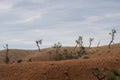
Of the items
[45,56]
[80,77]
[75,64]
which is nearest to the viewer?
[80,77]

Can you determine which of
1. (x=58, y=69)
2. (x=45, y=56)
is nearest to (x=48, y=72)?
(x=58, y=69)

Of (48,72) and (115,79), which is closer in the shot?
(115,79)

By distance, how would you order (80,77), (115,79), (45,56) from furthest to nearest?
(45,56)
(80,77)
(115,79)

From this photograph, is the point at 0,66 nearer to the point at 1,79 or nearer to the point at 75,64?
the point at 1,79

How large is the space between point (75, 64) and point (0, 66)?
1105cm

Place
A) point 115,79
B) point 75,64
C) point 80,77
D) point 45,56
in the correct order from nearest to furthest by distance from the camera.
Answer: point 115,79 < point 80,77 < point 75,64 < point 45,56

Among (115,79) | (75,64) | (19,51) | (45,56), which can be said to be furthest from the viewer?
(19,51)

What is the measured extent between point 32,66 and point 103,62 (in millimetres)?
10236

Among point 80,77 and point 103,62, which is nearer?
point 80,77

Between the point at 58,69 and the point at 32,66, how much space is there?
4343 millimetres

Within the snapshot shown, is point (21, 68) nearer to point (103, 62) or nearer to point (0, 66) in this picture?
point (0, 66)

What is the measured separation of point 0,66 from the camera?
5116 centimetres

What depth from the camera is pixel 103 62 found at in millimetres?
50062

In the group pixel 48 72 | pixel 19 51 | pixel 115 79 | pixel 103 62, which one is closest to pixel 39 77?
pixel 48 72
